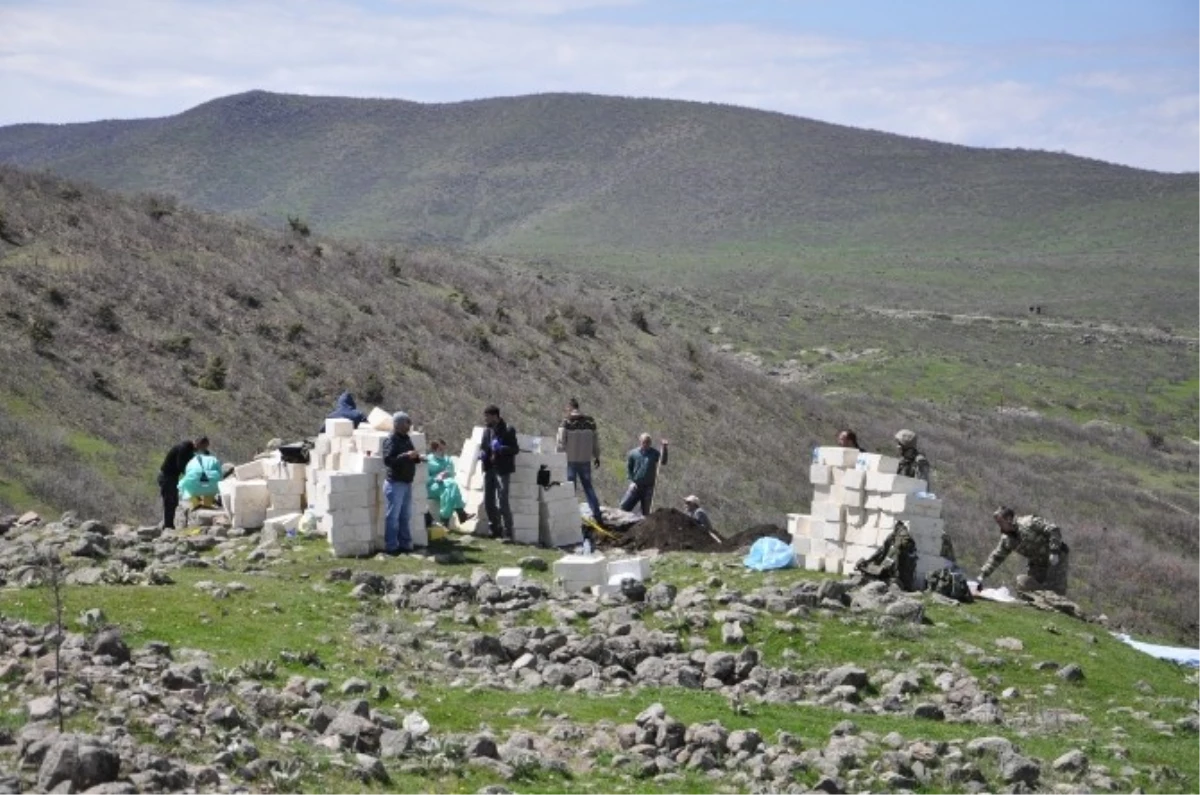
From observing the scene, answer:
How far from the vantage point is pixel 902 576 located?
20125 millimetres

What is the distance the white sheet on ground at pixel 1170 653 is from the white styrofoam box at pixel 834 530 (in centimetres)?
346

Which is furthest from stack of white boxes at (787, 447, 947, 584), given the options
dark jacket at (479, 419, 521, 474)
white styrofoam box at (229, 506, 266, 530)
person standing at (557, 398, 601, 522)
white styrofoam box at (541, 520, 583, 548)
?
white styrofoam box at (229, 506, 266, 530)

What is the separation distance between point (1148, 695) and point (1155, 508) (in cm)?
3459

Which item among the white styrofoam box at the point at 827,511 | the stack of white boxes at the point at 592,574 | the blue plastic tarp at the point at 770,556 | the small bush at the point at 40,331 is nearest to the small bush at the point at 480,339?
the small bush at the point at 40,331

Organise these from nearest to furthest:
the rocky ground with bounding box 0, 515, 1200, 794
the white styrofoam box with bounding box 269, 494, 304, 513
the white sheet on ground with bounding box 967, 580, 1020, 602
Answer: the rocky ground with bounding box 0, 515, 1200, 794 < the white sheet on ground with bounding box 967, 580, 1020, 602 < the white styrofoam box with bounding box 269, 494, 304, 513

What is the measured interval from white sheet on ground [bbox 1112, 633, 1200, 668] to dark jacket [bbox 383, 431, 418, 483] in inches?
350

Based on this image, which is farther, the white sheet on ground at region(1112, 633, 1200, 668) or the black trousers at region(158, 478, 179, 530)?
the black trousers at region(158, 478, 179, 530)

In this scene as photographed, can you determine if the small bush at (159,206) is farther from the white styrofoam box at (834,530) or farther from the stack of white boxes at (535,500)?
the white styrofoam box at (834,530)

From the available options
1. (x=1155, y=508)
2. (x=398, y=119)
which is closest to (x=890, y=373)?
(x=1155, y=508)

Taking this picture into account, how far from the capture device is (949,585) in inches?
788

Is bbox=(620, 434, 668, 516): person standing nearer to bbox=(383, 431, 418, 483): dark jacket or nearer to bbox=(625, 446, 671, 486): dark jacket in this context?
bbox=(625, 446, 671, 486): dark jacket

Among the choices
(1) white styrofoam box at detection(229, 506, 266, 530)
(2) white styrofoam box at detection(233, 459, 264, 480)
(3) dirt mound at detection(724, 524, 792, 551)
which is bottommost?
(3) dirt mound at detection(724, 524, 792, 551)

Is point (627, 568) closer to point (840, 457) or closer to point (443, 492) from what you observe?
point (840, 457)

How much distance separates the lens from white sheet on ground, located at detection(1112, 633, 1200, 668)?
64.7 ft
